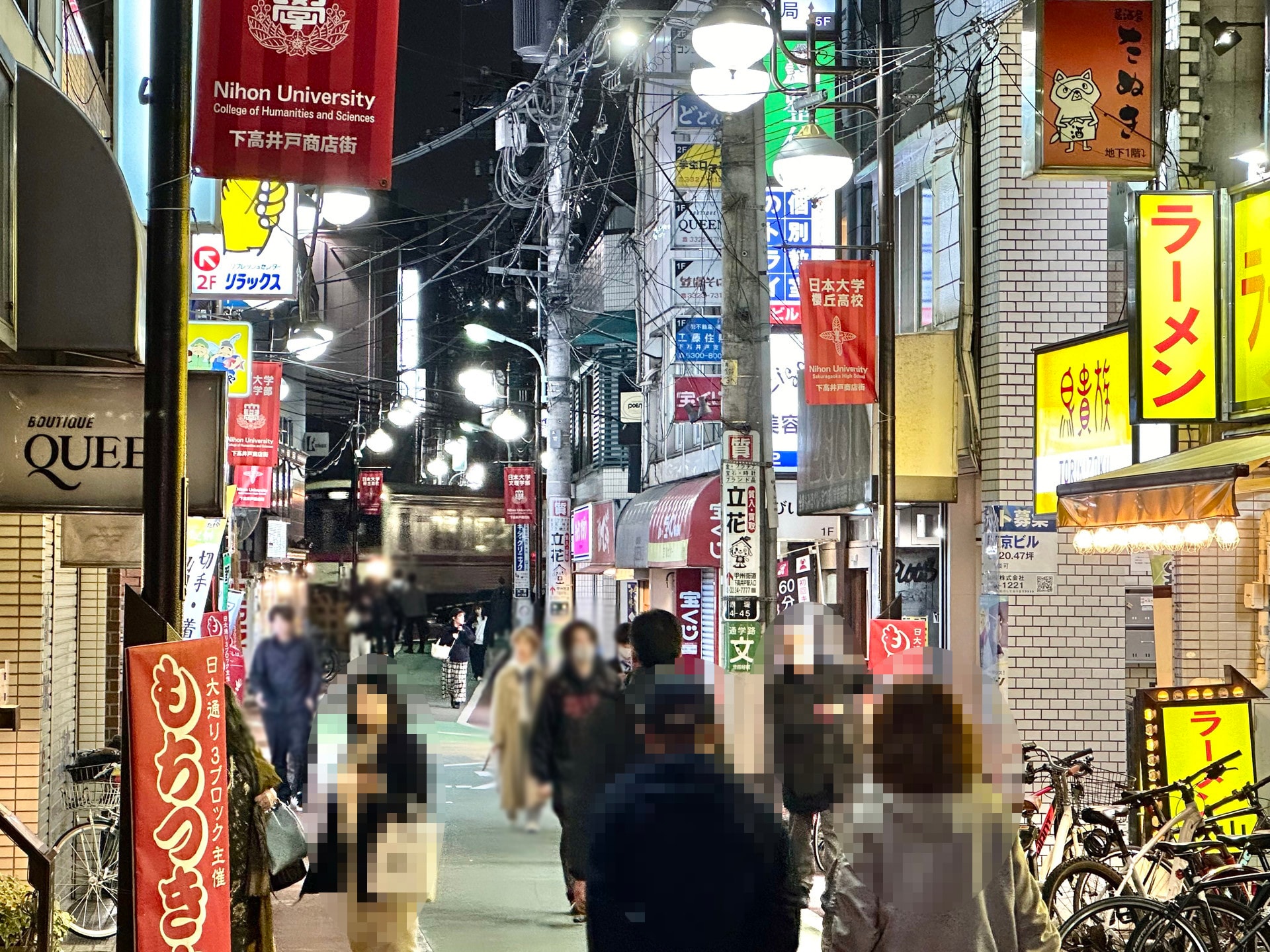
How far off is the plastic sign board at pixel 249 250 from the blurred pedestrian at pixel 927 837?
1153 cm

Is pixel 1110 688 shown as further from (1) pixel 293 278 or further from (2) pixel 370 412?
(2) pixel 370 412

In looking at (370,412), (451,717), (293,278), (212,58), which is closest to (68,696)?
(293,278)

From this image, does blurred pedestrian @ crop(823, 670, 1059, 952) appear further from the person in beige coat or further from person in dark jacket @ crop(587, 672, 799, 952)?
the person in beige coat

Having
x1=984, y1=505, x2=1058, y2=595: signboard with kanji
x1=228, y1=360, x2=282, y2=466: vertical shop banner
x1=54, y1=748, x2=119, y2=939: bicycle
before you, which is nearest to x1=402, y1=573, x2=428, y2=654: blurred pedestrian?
x1=54, y1=748, x2=119, y2=939: bicycle

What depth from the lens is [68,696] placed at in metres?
12.4

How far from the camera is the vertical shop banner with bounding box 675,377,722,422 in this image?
2367 cm

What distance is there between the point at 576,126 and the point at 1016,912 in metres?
36.2

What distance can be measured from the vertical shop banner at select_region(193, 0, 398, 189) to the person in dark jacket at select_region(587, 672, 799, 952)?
4.67 m

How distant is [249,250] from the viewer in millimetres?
15227

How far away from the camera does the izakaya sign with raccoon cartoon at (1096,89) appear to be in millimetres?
12719

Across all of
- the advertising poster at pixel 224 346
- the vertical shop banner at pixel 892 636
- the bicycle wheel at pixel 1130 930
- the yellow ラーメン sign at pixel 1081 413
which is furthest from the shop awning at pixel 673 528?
the bicycle wheel at pixel 1130 930

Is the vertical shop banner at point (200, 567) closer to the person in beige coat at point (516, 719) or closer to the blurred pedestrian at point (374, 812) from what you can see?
the blurred pedestrian at point (374, 812)

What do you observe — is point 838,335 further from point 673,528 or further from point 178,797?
point 178,797

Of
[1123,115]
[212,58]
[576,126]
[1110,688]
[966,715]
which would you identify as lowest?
[1110,688]
